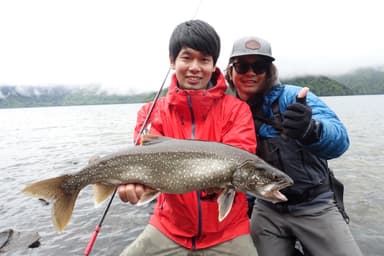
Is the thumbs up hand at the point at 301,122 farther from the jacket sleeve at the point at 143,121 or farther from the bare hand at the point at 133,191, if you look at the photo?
the bare hand at the point at 133,191

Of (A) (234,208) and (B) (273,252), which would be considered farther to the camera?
(B) (273,252)

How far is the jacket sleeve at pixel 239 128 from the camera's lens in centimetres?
443

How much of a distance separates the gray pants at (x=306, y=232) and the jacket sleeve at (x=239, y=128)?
161 cm

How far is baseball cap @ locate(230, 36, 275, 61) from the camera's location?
5.20 m

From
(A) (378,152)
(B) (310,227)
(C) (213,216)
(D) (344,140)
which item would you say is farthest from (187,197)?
(A) (378,152)

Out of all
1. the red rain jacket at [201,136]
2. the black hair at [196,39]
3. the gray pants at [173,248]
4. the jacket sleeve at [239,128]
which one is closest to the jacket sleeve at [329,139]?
the jacket sleeve at [239,128]

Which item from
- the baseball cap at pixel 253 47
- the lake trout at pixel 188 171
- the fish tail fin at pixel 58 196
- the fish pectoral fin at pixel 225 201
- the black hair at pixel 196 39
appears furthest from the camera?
the baseball cap at pixel 253 47

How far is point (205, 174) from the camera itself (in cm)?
396

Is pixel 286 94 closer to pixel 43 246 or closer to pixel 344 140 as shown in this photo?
pixel 344 140

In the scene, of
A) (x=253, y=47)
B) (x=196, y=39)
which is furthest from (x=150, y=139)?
(x=253, y=47)

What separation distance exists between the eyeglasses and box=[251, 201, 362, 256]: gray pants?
2489 mm

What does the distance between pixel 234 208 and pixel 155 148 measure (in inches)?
60.3

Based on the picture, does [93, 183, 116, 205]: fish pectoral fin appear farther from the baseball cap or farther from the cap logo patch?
the cap logo patch

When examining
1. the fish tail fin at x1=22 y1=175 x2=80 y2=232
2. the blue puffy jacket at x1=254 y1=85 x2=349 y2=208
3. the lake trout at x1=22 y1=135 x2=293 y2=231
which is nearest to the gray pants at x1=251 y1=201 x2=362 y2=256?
the blue puffy jacket at x1=254 y1=85 x2=349 y2=208
